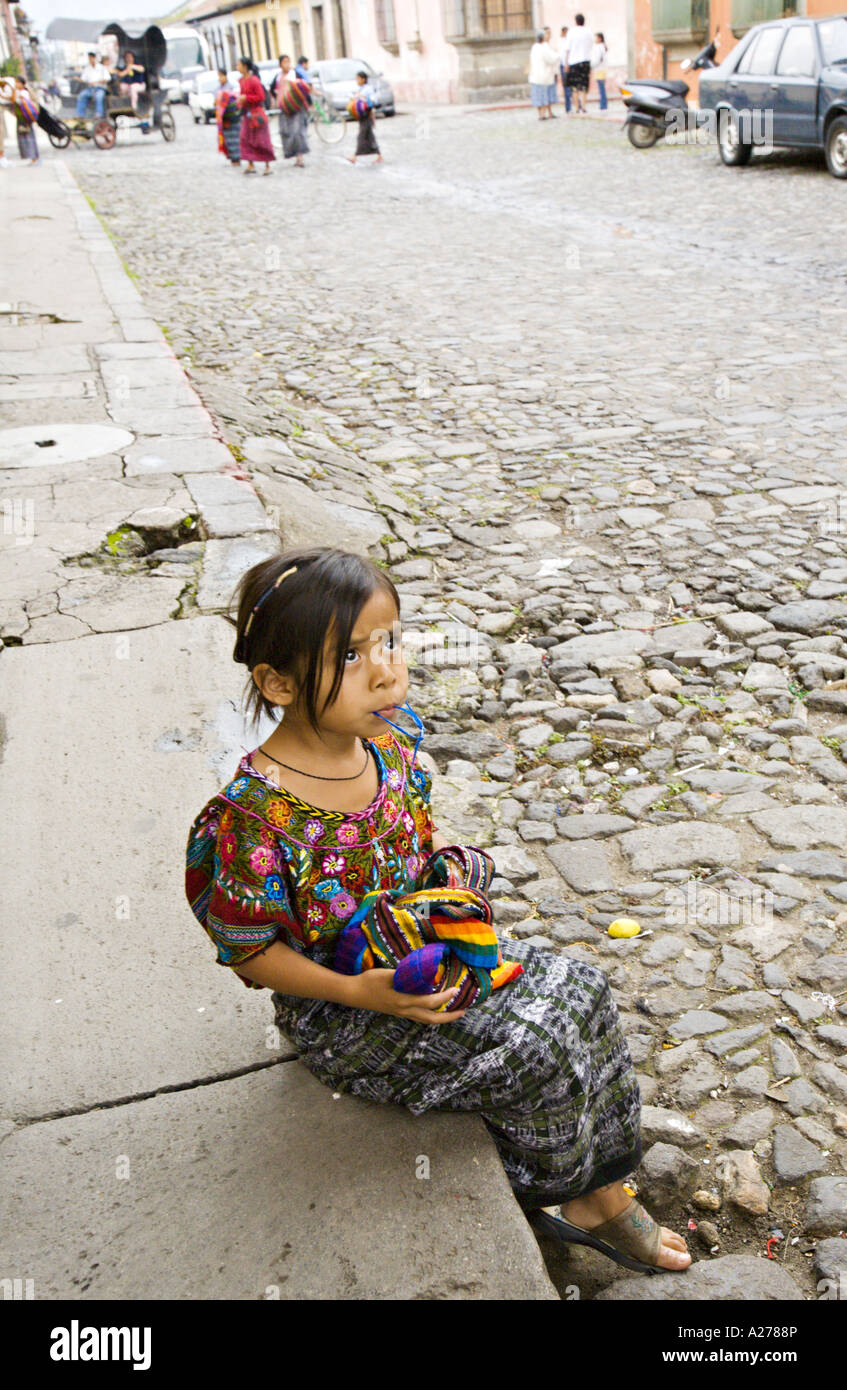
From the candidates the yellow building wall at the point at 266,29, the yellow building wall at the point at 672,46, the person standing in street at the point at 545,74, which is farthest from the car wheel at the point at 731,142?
the yellow building wall at the point at 266,29

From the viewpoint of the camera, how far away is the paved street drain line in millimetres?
2043

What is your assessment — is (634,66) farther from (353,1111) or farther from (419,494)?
(353,1111)

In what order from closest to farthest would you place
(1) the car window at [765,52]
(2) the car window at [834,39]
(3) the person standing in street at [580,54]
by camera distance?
(2) the car window at [834,39], (1) the car window at [765,52], (3) the person standing in street at [580,54]

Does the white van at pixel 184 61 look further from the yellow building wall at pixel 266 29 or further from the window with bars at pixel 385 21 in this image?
the window with bars at pixel 385 21

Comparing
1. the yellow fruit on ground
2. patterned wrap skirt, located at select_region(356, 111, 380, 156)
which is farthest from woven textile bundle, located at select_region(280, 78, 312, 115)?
the yellow fruit on ground

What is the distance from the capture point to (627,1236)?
2.01m

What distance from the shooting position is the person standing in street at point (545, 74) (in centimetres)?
2658

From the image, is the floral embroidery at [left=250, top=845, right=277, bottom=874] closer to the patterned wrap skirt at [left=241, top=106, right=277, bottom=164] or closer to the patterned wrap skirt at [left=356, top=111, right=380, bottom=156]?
the patterned wrap skirt at [left=241, top=106, right=277, bottom=164]

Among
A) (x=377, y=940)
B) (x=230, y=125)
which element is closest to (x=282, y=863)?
(x=377, y=940)

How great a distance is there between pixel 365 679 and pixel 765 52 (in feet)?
52.4

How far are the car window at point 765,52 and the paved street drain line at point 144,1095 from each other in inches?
623
